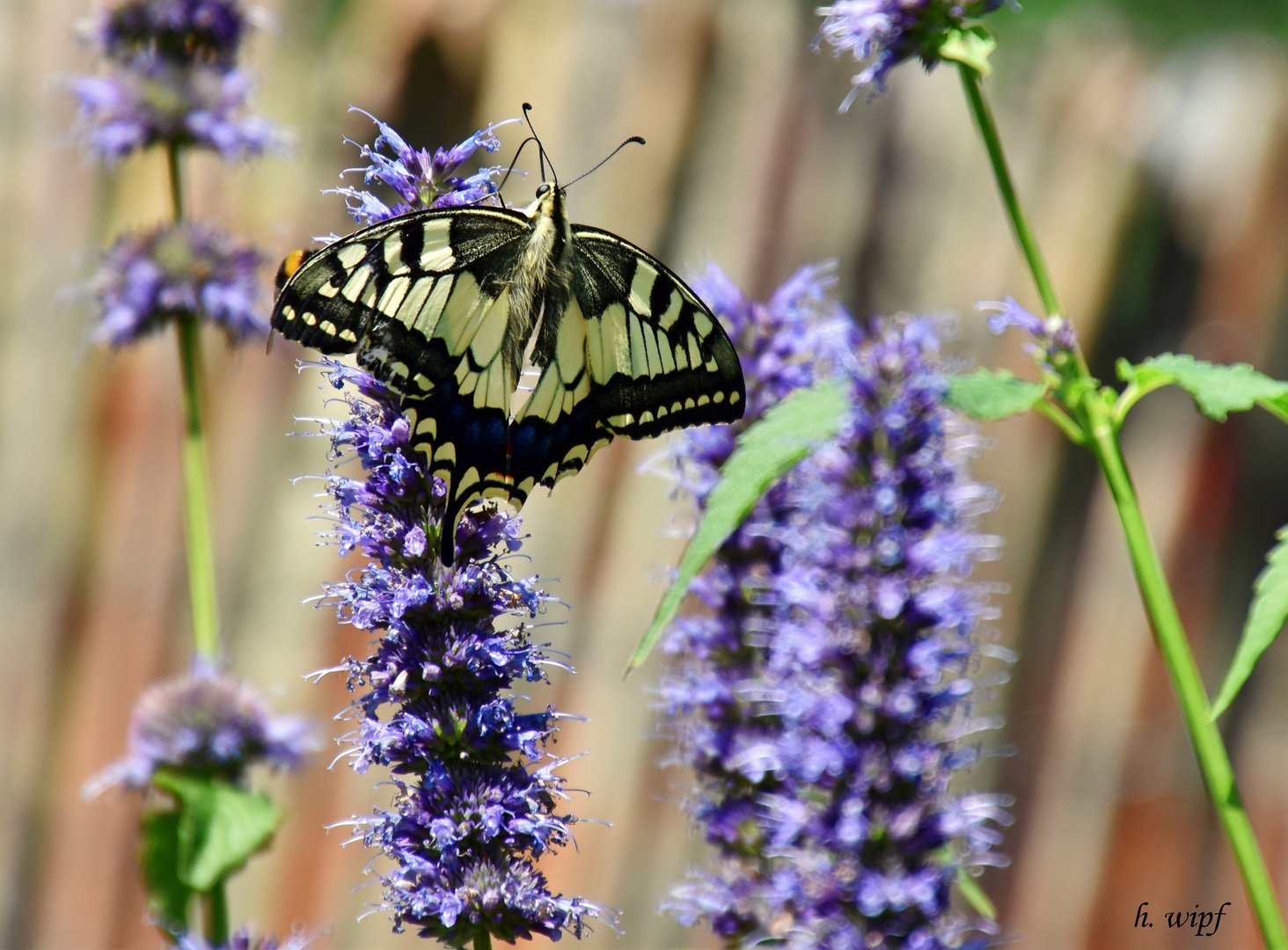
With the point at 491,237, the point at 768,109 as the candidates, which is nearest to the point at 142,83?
the point at 491,237

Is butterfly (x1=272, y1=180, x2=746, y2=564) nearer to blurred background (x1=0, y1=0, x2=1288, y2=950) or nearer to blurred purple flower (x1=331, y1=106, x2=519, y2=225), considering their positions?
A: blurred purple flower (x1=331, y1=106, x2=519, y2=225)

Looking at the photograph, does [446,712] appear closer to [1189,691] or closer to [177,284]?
[1189,691]

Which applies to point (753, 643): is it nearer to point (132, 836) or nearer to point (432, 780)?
point (432, 780)

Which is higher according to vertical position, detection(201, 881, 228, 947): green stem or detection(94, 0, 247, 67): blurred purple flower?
detection(94, 0, 247, 67): blurred purple flower

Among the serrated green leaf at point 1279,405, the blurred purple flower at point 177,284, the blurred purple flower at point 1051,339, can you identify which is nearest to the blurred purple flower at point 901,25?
the blurred purple flower at point 1051,339

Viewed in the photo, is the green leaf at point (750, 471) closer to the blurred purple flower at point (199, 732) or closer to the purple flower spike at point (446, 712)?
the purple flower spike at point (446, 712)

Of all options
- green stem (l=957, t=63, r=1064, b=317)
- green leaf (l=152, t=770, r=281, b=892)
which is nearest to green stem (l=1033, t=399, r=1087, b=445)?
green stem (l=957, t=63, r=1064, b=317)

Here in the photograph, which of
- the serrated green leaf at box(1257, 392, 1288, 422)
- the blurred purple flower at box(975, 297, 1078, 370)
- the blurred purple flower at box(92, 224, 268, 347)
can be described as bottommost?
the serrated green leaf at box(1257, 392, 1288, 422)
